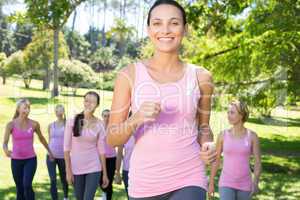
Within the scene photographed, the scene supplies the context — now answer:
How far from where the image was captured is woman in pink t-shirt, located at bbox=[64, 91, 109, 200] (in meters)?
6.15

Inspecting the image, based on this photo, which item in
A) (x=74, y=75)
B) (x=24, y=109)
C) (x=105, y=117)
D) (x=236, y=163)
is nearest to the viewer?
(x=236, y=163)

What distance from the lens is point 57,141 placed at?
328 inches

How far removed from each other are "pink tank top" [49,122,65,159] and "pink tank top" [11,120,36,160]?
0.87 meters

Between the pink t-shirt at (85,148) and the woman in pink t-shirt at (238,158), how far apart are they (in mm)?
1565

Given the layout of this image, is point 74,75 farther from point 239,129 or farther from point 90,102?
point 239,129

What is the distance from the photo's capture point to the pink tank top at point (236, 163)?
19.0 ft

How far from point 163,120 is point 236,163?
11.5 ft

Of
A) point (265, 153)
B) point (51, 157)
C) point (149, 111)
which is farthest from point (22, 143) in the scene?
point (265, 153)

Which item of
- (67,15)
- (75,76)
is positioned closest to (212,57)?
(67,15)

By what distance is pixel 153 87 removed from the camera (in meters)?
2.62

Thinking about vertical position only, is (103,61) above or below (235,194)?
above

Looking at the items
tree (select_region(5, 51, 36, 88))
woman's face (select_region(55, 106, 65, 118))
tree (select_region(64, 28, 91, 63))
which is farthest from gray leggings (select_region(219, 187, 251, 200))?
tree (select_region(64, 28, 91, 63))

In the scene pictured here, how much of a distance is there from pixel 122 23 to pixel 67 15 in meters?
21.9

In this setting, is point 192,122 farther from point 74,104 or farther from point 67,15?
point 74,104
